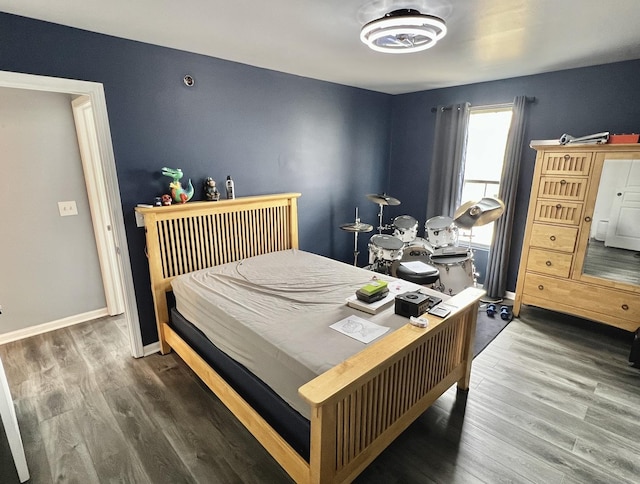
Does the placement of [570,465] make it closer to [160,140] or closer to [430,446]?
[430,446]

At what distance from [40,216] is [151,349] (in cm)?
163

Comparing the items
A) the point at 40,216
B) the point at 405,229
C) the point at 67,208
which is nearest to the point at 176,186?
the point at 67,208

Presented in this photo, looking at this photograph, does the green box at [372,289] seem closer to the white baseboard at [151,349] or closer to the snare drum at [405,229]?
the snare drum at [405,229]

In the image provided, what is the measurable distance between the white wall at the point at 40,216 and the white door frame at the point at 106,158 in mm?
699

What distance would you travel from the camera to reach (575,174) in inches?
118

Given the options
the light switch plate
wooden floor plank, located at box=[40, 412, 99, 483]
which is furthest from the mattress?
the light switch plate

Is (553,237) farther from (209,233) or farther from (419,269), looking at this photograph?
(209,233)

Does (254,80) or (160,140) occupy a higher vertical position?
(254,80)

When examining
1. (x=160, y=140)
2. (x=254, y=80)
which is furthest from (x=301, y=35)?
(x=160, y=140)

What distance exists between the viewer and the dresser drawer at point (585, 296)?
2.86 meters

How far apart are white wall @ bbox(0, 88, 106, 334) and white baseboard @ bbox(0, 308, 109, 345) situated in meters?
0.04

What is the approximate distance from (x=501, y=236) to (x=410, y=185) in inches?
57.8

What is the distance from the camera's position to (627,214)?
2848 mm

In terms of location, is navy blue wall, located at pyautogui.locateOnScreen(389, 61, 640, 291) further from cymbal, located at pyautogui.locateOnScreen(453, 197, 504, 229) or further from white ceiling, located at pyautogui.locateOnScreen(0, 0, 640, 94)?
cymbal, located at pyautogui.locateOnScreen(453, 197, 504, 229)
